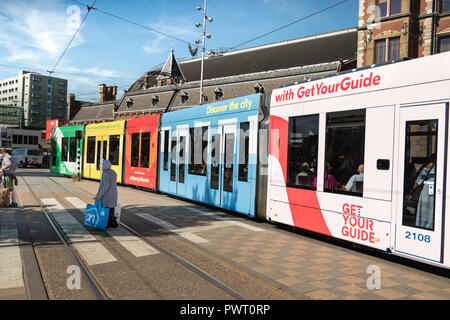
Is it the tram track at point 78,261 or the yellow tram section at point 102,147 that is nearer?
the tram track at point 78,261

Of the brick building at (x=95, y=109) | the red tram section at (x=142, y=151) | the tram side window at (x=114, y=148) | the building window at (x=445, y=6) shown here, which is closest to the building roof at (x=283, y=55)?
the building window at (x=445, y=6)

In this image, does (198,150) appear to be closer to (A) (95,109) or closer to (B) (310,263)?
(B) (310,263)

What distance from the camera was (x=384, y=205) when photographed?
5586mm

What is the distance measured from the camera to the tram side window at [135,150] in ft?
53.5

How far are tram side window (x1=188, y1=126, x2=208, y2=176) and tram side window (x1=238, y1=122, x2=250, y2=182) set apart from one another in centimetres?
181

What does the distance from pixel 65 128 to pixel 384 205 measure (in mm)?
20874

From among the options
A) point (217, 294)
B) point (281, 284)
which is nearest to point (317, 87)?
point (281, 284)

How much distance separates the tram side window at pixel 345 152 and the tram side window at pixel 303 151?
33 cm

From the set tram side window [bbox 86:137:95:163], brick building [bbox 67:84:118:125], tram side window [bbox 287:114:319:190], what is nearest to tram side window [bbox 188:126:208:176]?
tram side window [bbox 287:114:319:190]

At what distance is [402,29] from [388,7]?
2202mm

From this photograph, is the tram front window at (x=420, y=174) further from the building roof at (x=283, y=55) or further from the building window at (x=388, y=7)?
the building roof at (x=283, y=55)

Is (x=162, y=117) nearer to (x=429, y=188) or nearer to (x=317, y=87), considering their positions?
(x=317, y=87)

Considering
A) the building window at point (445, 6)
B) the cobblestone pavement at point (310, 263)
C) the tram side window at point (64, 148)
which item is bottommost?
the cobblestone pavement at point (310, 263)

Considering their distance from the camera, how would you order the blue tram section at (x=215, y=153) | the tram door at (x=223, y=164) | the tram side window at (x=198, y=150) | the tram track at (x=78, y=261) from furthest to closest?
1. the tram side window at (x=198, y=150)
2. the tram door at (x=223, y=164)
3. the blue tram section at (x=215, y=153)
4. the tram track at (x=78, y=261)
